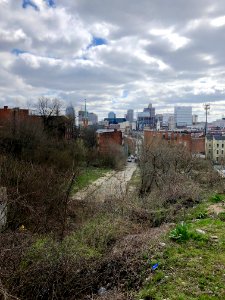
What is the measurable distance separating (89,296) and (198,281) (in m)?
1.68

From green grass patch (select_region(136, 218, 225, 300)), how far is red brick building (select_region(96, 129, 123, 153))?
137 ft

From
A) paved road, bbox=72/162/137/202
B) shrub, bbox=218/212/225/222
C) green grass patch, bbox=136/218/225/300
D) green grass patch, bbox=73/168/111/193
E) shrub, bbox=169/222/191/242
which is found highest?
shrub, bbox=169/222/191/242

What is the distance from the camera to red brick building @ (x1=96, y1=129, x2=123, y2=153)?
4973 centimetres

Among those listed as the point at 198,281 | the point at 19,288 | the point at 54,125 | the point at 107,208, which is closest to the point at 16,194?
the point at 107,208

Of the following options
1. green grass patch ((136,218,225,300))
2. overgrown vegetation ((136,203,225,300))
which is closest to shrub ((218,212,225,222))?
overgrown vegetation ((136,203,225,300))

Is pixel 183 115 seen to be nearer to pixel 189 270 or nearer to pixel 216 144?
pixel 216 144

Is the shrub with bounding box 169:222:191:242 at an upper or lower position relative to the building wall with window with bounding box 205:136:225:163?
upper

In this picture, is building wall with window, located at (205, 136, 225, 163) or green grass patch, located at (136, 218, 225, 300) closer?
green grass patch, located at (136, 218, 225, 300)

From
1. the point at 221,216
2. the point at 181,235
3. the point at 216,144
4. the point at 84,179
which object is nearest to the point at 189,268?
the point at 181,235

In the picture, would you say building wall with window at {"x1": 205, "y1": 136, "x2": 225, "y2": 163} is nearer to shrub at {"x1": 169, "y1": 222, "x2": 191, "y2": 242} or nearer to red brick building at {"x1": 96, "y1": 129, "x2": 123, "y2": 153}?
red brick building at {"x1": 96, "y1": 129, "x2": 123, "y2": 153}

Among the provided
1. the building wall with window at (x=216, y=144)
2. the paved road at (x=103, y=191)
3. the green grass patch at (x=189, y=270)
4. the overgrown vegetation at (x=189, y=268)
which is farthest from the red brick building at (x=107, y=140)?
the green grass patch at (x=189, y=270)

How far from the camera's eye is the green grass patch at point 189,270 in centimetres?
458

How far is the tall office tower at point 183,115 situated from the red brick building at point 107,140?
274 ft

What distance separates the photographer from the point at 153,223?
9.66 metres
